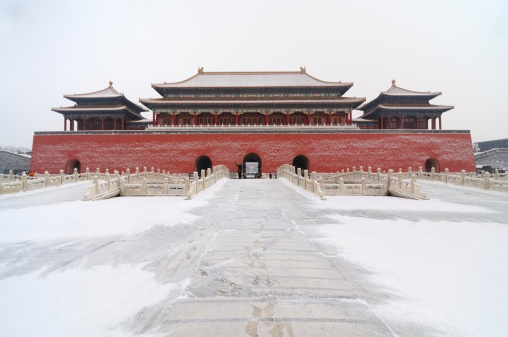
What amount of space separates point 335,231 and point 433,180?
19071 millimetres

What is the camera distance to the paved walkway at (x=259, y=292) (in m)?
2.90

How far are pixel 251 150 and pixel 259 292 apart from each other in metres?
26.0

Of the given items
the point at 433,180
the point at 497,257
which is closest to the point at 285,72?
the point at 433,180

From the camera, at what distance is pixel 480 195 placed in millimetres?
14359

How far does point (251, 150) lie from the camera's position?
2938 centimetres

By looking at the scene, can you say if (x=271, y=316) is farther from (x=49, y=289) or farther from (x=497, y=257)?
(x=497, y=257)

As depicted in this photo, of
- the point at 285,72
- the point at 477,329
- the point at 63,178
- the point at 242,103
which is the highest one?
the point at 285,72

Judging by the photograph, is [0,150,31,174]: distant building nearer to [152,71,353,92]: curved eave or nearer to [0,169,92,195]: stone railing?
[0,169,92,195]: stone railing

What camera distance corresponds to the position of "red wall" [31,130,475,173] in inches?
1134

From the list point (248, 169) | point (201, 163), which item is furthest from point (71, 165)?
point (248, 169)

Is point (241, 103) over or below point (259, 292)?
over

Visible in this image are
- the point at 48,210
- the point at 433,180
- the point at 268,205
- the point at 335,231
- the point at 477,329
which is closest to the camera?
the point at 477,329

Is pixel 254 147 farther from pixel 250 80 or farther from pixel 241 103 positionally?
pixel 250 80

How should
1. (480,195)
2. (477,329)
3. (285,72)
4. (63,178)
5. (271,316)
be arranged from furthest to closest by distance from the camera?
(285,72) < (63,178) < (480,195) < (271,316) < (477,329)
